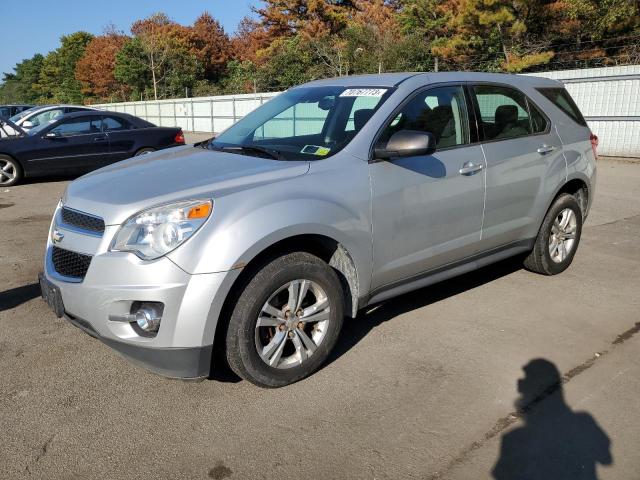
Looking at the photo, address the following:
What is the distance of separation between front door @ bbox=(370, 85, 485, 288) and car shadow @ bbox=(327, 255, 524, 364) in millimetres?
524

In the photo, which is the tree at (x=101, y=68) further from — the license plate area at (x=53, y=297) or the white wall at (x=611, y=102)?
the license plate area at (x=53, y=297)

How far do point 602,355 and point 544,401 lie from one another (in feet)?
2.70

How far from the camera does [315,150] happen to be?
361cm

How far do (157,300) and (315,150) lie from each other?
55.0 inches

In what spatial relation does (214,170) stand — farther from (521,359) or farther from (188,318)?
(521,359)

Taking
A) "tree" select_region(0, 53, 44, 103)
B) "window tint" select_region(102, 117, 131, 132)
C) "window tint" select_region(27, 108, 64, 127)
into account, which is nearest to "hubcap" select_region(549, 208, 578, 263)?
"window tint" select_region(102, 117, 131, 132)

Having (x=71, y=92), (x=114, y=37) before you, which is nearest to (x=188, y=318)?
(x=114, y=37)

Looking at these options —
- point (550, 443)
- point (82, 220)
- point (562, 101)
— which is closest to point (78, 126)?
point (82, 220)

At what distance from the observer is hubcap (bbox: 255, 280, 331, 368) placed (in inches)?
124

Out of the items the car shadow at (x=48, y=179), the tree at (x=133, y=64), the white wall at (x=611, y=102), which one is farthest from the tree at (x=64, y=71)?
the white wall at (x=611, y=102)

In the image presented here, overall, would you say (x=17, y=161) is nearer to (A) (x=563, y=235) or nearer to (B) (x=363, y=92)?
(B) (x=363, y=92)

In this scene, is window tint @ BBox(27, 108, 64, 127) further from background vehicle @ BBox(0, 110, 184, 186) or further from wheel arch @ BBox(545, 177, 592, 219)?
wheel arch @ BBox(545, 177, 592, 219)

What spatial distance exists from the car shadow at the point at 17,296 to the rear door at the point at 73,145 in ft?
22.7

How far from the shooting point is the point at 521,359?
3.66m
